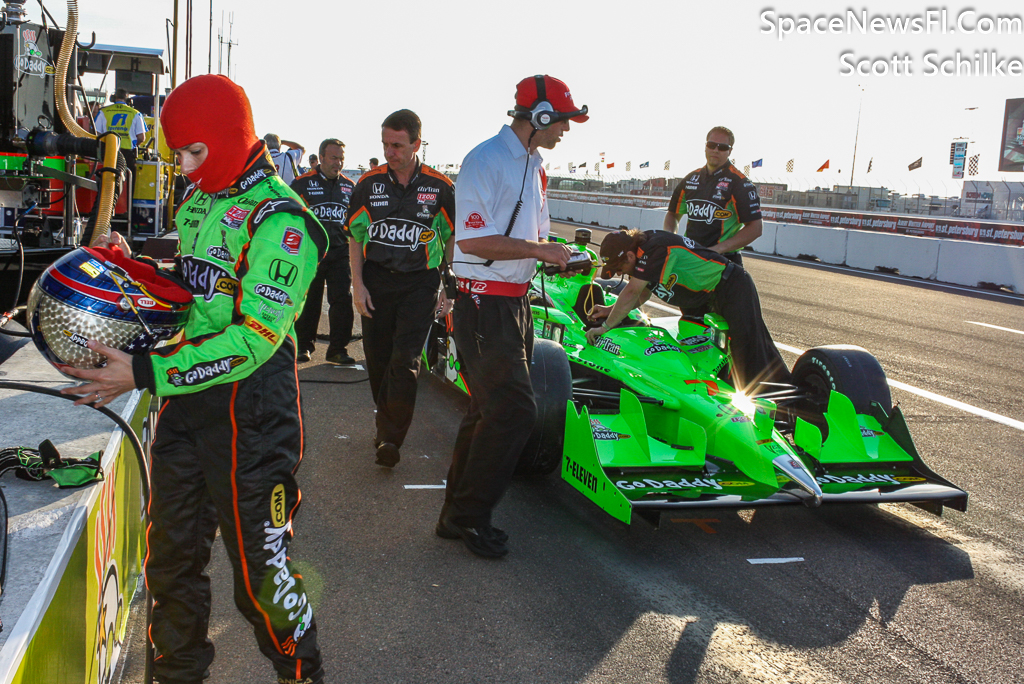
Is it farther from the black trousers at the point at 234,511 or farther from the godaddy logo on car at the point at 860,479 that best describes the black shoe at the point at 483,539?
the godaddy logo on car at the point at 860,479

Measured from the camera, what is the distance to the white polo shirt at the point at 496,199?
11.5ft

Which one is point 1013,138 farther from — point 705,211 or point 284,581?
point 284,581

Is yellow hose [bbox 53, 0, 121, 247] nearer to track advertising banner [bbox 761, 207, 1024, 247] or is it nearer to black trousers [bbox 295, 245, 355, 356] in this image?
black trousers [bbox 295, 245, 355, 356]

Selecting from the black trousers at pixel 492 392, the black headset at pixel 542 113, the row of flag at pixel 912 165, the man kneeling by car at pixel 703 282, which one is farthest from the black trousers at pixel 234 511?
the row of flag at pixel 912 165

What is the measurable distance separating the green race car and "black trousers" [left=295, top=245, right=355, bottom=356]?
2735 mm

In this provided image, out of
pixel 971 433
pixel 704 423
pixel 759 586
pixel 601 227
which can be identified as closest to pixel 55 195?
pixel 704 423

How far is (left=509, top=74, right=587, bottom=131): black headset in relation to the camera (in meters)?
3.47

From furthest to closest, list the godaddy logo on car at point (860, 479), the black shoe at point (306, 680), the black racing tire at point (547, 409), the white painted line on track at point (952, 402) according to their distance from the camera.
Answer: the white painted line on track at point (952, 402) → the black racing tire at point (547, 409) → the godaddy logo on car at point (860, 479) → the black shoe at point (306, 680)

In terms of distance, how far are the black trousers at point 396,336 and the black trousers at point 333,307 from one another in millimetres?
2256

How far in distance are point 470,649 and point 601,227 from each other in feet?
92.9

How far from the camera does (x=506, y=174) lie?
3.51 m

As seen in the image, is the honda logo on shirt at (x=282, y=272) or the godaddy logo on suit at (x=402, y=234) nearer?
the honda logo on shirt at (x=282, y=272)

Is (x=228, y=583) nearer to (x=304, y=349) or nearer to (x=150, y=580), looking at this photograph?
(x=150, y=580)

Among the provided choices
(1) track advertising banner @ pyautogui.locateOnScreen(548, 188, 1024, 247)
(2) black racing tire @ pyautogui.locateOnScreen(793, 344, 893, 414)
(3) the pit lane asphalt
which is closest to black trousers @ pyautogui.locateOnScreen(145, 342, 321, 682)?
(3) the pit lane asphalt
